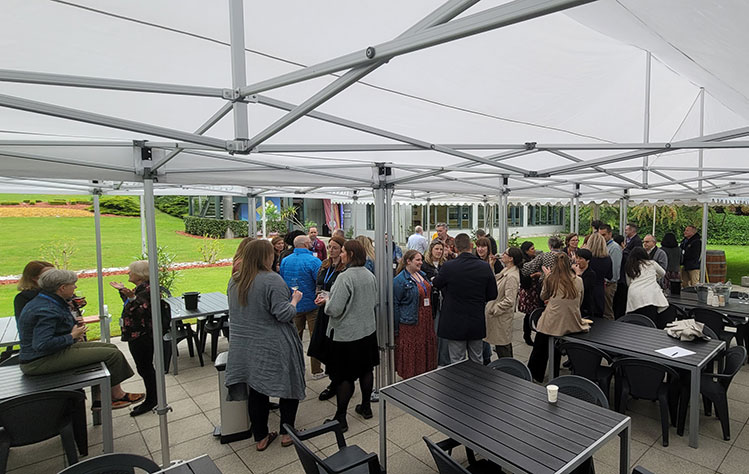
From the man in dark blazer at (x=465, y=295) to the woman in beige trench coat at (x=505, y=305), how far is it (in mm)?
427

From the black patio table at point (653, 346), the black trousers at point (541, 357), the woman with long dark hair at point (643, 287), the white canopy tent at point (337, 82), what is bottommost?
the black trousers at point (541, 357)

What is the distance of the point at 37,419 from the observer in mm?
2838

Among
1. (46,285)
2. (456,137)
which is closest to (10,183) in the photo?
(46,285)

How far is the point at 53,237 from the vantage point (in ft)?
76.3

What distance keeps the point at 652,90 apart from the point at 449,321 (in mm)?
3077

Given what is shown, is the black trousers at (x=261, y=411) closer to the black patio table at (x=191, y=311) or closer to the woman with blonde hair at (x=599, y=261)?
the black patio table at (x=191, y=311)

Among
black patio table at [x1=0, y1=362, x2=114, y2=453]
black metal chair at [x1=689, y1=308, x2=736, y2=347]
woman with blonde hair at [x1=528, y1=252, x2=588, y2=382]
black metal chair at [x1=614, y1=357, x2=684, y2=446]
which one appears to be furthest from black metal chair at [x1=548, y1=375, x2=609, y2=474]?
black patio table at [x1=0, y1=362, x2=114, y2=453]

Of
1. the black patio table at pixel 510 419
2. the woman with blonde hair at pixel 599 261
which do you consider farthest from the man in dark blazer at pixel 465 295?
the woman with blonde hair at pixel 599 261

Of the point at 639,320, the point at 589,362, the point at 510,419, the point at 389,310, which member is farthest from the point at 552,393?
the point at 639,320

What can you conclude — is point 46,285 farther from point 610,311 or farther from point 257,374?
point 610,311

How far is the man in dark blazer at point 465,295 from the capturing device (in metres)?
3.80

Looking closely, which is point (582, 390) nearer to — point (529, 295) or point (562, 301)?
point (562, 301)

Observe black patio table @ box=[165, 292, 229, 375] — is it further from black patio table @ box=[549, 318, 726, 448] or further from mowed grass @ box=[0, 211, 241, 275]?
mowed grass @ box=[0, 211, 241, 275]

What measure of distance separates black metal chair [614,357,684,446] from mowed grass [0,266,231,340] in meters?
9.20
